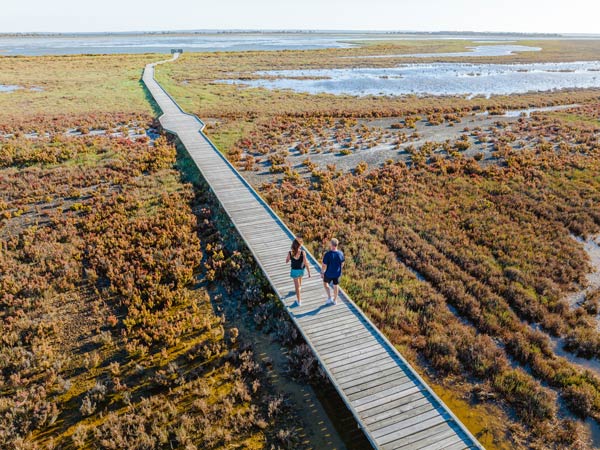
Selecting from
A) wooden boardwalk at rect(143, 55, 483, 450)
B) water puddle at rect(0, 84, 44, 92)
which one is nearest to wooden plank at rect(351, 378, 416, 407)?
wooden boardwalk at rect(143, 55, 483, 450)

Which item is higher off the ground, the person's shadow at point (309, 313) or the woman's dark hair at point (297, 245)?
the woman's dark hair at point (297, 245)

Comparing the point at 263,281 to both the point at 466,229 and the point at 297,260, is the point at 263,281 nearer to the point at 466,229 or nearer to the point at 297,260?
the point at 297,260

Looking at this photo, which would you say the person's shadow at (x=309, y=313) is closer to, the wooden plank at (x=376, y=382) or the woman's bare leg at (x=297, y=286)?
the woman's bare leg at (x=297, y=286)

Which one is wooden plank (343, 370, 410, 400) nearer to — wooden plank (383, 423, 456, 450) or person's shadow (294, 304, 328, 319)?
wooden plank (383, 423, 456, 450)

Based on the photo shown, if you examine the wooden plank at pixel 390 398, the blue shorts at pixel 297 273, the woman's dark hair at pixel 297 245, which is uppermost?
the woman's dark hair at pixel 297 245

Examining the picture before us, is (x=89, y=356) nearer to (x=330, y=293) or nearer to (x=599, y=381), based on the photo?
(x=330, y=293)

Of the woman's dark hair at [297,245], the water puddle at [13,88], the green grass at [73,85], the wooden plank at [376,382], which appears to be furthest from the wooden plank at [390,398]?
the water puddle at [13,88]
